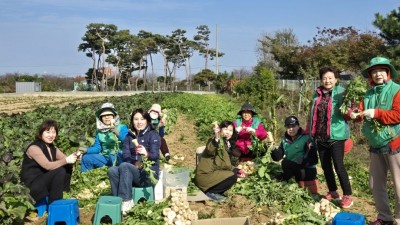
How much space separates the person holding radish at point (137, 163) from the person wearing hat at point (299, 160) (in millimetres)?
1746

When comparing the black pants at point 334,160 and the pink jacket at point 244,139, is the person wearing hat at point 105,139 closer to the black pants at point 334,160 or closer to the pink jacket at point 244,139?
the pink jacket at point 244,139

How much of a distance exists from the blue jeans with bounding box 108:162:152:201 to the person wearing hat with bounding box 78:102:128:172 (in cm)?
106

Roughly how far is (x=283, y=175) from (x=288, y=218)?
172cm

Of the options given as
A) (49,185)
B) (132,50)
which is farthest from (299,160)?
(132,50)

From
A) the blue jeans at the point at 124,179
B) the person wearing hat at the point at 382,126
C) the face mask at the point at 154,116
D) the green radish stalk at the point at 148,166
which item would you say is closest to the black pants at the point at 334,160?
the person wearing hat at the point at 382,126

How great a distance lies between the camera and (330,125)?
4.85 metres

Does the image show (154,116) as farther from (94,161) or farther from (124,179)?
(124,179)

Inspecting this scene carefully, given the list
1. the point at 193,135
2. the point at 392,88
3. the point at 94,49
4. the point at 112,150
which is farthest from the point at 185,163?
the point at 94,49

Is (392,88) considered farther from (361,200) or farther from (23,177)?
(23,177)

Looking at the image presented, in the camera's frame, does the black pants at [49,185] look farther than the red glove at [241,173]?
No

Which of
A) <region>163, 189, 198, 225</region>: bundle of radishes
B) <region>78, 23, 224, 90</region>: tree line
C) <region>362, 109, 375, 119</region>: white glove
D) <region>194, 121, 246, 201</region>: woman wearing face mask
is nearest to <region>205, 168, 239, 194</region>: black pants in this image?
<region>194, 121, 246, 201</region>: woman wearing face mask

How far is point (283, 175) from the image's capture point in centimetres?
584

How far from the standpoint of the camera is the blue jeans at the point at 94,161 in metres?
6.80

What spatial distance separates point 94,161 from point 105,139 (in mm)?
468
